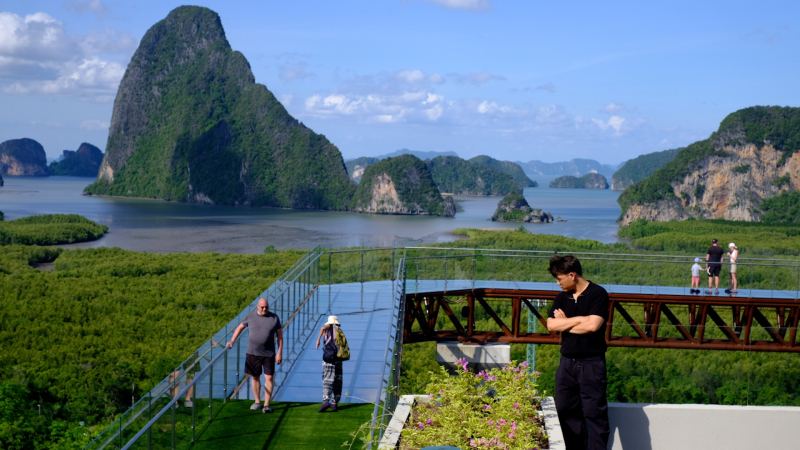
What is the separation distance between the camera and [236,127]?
604 feet

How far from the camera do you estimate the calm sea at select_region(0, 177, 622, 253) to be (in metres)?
89.5

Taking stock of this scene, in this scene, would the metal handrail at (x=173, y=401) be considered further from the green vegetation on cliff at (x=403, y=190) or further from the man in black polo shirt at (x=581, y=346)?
the green vegetation on cliff at (x=403, y=190)

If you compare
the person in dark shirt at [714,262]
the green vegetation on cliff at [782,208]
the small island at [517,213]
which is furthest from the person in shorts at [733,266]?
the green vegetation on cliff at [782,208]

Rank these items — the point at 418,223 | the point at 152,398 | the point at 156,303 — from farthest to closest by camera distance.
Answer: the point at 418,223
the point at 156,303
the point at 152,398

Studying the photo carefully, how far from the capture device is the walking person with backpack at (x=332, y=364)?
830cm

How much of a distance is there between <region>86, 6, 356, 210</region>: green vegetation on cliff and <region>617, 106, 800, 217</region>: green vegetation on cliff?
60.8m

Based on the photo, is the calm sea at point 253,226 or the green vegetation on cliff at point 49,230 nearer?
the green vegetation on cliff at point 49,230

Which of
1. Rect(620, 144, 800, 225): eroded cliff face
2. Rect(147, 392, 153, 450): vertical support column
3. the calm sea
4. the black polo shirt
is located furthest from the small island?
Rect(147, 392, 153, 450): vertical support column

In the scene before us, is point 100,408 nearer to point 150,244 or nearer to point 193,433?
point 193,433

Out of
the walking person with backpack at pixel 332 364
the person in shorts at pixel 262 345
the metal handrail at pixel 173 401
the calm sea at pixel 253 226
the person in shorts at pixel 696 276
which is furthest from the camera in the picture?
the calm sea at pixel 253 226

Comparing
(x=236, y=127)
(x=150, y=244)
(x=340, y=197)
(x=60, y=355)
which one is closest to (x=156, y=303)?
(x=60, y=355)

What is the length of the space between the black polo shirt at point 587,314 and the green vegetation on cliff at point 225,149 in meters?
157

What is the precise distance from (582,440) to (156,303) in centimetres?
4171

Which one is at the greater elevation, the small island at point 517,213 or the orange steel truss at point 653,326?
the orange steel truss at point 653,326
